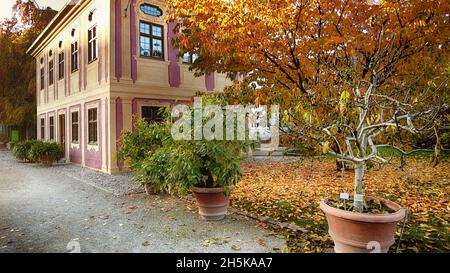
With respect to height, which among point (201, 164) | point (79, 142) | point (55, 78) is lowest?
point (201, 164)

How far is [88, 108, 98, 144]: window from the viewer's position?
12.0 metres

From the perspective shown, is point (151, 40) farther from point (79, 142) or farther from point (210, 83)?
point (79, 142)

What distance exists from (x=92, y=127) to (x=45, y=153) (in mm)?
3219

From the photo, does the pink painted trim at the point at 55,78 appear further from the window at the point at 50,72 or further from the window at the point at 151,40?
the window at the point at 151,40

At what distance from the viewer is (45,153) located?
13.6m

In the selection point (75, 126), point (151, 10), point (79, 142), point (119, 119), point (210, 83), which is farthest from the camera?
point (75, 126)

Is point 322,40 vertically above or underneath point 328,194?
above

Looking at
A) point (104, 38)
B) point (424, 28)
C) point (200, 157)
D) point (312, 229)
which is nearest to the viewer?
point (312, 229)

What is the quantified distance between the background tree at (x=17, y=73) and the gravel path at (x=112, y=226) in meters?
16.7

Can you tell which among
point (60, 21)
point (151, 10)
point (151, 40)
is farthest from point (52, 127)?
point (151, 10)
